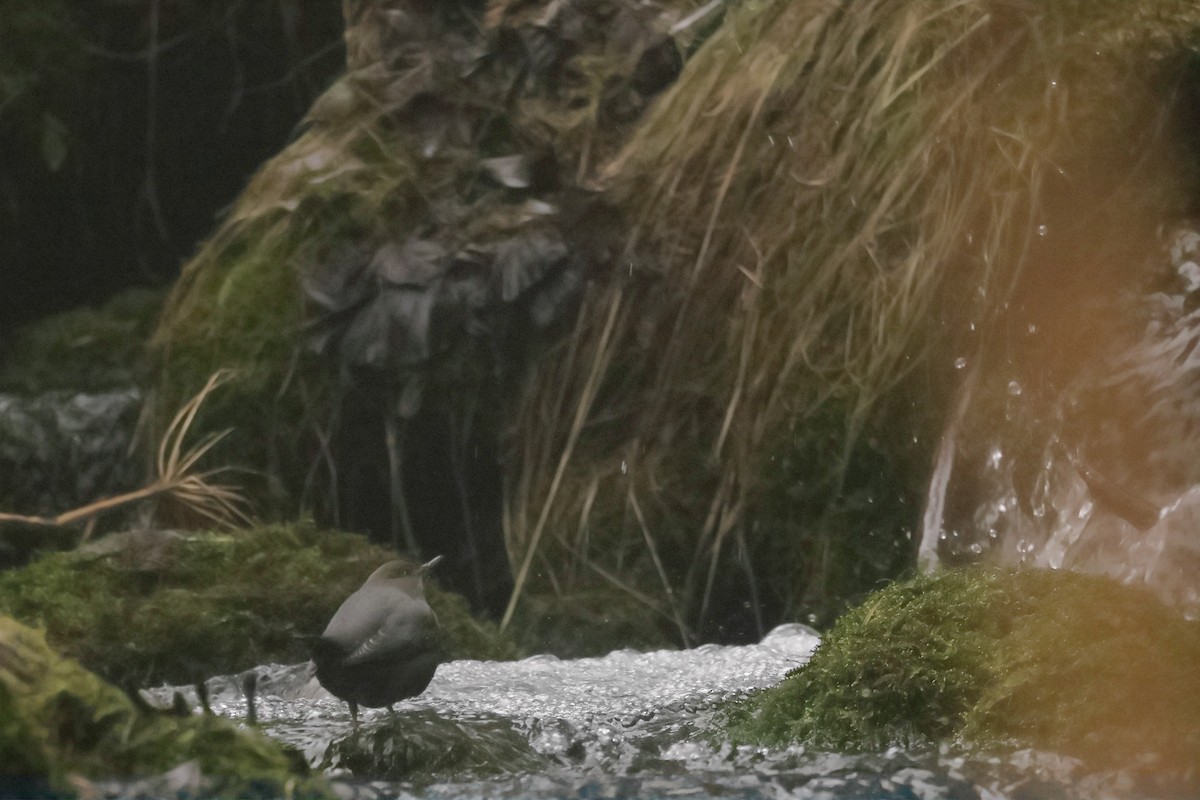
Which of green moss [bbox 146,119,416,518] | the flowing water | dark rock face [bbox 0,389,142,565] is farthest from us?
dark rock face [bbox 0,389,142,565]

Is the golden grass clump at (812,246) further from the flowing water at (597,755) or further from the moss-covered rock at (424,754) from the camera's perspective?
the moss-covered rock at (424,754)

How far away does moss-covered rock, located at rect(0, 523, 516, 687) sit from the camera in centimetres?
386

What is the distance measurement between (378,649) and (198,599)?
1629 millimetres

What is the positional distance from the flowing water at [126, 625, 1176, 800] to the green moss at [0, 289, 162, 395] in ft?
7.56

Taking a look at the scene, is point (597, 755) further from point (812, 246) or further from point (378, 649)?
point (812, 246)

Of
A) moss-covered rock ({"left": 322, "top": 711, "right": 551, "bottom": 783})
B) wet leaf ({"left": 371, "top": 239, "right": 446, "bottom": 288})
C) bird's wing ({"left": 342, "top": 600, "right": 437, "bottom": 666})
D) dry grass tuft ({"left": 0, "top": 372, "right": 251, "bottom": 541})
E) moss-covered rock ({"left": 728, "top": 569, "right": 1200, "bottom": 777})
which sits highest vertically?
wet leaf ({"left": 371, "top": 239, "right": 446, "bottom": 288})

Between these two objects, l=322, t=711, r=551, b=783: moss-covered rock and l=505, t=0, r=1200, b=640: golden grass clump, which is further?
l=505, t=0, r=1200, b=640: golden grass clump

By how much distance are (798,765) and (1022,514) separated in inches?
65.4

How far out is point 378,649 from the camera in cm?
257

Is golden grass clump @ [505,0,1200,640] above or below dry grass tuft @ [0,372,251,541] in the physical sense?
above

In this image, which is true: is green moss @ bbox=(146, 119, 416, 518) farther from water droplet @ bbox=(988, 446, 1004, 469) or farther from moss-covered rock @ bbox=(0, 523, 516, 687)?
water droplet @ bbox=(988, 446, 1004, 469)

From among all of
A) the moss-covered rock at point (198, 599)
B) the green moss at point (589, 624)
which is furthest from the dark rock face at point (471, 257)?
the moss-covered rock at point (198, 599)

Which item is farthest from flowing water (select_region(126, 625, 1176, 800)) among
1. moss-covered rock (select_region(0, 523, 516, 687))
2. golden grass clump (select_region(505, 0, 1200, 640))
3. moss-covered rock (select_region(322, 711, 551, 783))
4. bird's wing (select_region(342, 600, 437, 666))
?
golden grass clump (select_region(505, 0, 1200, 640))

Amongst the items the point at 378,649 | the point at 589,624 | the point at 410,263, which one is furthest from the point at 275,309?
the point at 378,649
